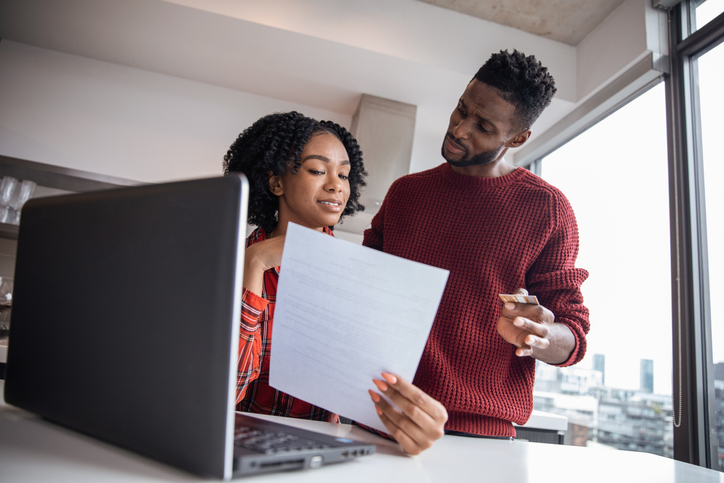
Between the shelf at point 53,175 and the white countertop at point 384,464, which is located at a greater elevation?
the shelf at point 53,175

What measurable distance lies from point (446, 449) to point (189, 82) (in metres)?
3.15

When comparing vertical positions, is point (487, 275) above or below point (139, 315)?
above

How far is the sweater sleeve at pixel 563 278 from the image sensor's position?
3.07 ft

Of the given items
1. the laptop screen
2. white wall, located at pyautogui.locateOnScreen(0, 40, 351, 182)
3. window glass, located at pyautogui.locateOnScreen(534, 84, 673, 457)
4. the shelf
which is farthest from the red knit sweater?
white wall, located at pyautogui.locateOnScreen(0, 40, 351, 182)

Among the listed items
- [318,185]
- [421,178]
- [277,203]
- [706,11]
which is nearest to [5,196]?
[277,203]

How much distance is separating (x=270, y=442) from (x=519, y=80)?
103cm

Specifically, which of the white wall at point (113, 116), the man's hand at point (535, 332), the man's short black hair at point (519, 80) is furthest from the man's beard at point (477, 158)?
the white wall at point (113, 116)

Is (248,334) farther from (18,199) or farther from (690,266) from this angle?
(18,199)

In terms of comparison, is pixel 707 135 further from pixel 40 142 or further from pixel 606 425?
pixel 40 142

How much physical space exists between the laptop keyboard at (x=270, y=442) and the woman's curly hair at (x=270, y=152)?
756 mm

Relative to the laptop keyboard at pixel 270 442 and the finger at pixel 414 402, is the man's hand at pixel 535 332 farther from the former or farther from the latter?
the laptop keyboard at pixel 270 442

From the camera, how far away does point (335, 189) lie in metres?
1.16

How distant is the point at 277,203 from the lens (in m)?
1.33

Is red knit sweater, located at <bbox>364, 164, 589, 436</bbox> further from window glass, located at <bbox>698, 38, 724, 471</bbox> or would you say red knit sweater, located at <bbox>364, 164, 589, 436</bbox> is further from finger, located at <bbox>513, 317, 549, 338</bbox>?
window glass, located at <bbox>698, 38, 724, 471</bbox>
